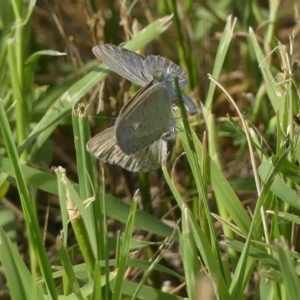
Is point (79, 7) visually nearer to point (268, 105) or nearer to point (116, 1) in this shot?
point (116, 1)

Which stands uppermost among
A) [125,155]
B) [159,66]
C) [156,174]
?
[159,66]

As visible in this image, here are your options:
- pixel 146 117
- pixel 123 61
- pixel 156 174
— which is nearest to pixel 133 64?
pixel 123 61

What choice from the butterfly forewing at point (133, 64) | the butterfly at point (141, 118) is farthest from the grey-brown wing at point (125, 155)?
the butterfly forewing at point (133, 64)

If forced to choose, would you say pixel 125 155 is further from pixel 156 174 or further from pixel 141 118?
pixel 156 174

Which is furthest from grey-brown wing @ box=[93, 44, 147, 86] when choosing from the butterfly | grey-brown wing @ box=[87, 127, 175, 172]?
grey-brown wing @ box=[87, 127, 175, 172]

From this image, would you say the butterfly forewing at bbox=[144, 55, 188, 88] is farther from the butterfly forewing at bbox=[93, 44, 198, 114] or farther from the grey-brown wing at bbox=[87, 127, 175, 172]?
the grey-brown wing at bbox=[87, 127, 175, 172]

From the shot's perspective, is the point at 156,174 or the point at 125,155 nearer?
the point at 125,155

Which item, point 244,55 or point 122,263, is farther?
point 244,55

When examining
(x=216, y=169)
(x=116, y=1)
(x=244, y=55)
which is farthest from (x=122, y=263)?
(x=116, y=1)
